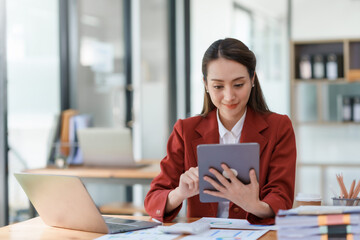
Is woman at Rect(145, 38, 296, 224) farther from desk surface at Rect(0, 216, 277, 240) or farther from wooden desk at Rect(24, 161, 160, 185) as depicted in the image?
wooden desk at Rect(24, 161, 160, 185)

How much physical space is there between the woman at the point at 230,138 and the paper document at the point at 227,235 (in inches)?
4.6

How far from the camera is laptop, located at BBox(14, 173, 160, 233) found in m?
1.64

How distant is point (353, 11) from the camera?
5949mm

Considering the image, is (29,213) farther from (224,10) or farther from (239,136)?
(224,10)

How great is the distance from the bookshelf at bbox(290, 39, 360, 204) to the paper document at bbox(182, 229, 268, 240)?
415 centimetres

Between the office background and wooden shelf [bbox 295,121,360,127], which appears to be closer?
the office background

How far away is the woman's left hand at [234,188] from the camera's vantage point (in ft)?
5.37

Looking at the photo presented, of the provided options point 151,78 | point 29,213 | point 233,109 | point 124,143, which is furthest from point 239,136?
point 151,78

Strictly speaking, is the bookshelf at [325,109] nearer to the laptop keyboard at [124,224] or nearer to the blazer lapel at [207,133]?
the blazer lapel at [207,133]

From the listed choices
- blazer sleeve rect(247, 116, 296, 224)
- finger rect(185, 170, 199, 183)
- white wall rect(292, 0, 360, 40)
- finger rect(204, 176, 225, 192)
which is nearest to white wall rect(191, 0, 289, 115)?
white wall rect(292, 0, 360, 40)

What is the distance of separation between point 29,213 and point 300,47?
3441mm

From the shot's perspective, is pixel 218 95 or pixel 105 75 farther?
pixel 105 75

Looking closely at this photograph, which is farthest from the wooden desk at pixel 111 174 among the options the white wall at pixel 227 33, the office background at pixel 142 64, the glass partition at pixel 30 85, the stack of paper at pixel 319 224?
the white wall at pixel 227 33

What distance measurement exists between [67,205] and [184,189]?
16.0 inches
